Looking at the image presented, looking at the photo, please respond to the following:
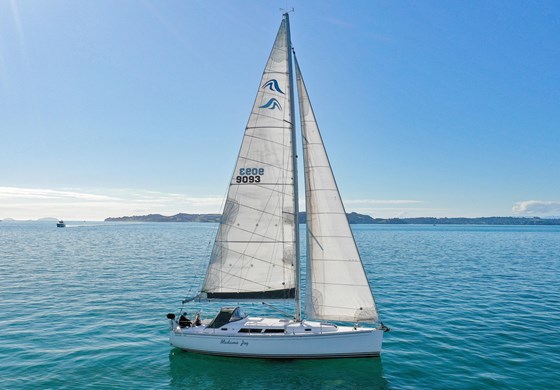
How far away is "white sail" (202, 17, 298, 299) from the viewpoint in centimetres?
1908

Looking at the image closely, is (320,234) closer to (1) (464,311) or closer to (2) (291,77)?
(2) (291,77)

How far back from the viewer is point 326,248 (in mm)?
19188

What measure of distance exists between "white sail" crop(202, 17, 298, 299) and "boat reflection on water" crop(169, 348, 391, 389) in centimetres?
343

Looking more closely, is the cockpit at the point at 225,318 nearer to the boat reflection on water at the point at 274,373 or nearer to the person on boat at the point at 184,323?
the person on boat at the point at 184,323

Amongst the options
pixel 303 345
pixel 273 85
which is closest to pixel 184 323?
pixel 303 345

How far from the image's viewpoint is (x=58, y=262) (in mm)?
56188

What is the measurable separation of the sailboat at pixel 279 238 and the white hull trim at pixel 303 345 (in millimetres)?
74

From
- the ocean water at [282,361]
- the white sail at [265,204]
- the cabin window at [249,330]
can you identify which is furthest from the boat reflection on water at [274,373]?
the white sail at [265,204]

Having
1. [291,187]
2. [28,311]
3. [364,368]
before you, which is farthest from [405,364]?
[28,311]

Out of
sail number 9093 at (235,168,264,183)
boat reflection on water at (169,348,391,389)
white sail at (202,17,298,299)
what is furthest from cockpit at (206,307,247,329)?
sail number 9093 at (235,168,264,183)

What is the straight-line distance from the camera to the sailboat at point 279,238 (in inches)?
738

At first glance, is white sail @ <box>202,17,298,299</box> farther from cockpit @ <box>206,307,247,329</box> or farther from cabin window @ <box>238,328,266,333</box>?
cabin window @ <box>238,328,266,333</box>

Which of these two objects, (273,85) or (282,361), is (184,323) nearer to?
(282,361)

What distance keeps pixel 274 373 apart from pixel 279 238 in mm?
6737
